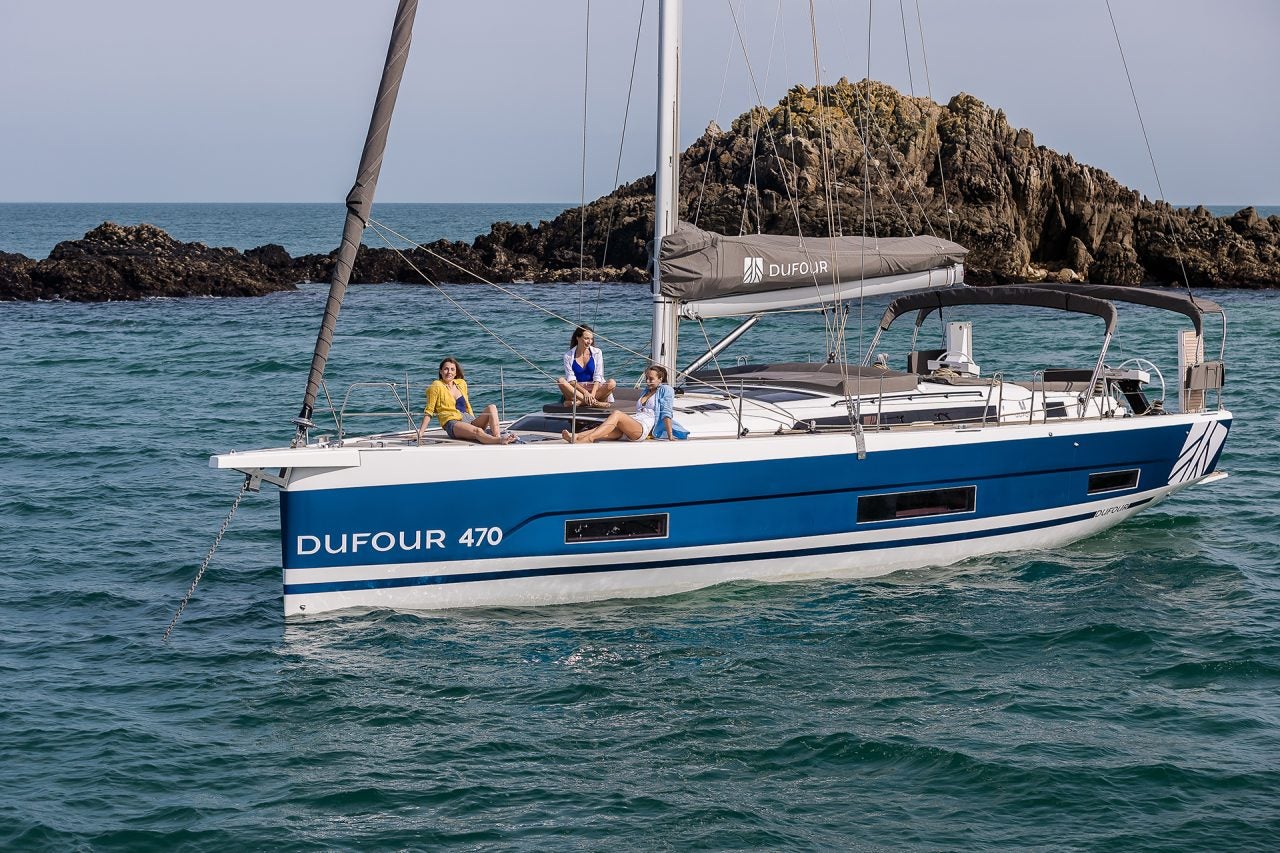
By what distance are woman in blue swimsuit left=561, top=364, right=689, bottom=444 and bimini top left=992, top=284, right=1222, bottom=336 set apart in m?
5.15

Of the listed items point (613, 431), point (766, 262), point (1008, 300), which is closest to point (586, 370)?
point (613, 431)

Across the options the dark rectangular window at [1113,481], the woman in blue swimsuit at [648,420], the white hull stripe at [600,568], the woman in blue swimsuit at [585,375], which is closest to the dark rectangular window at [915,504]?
the white hull stripe at [600,568]

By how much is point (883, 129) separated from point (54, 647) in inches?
1798

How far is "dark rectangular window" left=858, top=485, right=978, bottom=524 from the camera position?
12.6 m

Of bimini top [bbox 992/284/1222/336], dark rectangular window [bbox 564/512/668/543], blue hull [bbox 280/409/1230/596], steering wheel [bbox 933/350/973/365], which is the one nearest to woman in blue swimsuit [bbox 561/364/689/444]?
blue hull [bbox 280/409/1230/596]

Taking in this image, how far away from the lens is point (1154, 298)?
1434 centimetres

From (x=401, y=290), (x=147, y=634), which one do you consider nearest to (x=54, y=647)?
(x=147, y=634)

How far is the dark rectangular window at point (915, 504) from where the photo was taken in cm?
1264

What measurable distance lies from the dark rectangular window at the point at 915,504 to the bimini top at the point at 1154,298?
9.36ft

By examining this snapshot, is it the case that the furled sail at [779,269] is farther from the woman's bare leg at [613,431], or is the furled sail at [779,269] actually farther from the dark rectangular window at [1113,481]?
the dark rectangular window at [1113,481]

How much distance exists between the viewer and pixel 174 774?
346 inches

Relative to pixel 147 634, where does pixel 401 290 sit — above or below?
above

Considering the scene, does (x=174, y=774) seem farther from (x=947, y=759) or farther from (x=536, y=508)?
(x=947, y=759)

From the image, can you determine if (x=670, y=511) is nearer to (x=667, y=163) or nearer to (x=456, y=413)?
(x=456, y=413)
